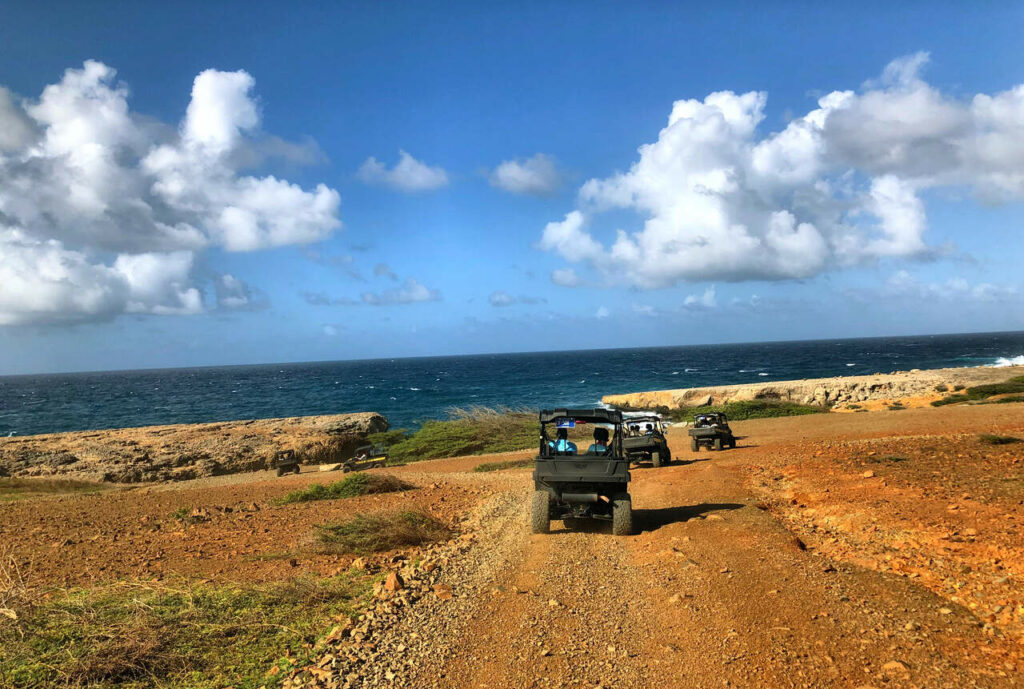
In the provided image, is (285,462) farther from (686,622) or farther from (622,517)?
(686,622)

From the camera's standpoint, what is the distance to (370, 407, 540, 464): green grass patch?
30516mm

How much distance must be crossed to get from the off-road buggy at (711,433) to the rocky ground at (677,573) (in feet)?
19.0

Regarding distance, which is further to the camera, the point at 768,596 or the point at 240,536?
the point at 240,536

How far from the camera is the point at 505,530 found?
1195 cm

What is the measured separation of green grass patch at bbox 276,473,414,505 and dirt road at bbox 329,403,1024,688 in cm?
651

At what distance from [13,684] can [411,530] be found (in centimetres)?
668

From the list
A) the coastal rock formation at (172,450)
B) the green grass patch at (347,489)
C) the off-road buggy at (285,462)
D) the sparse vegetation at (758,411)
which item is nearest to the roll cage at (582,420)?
the green grass patch at (347,489)

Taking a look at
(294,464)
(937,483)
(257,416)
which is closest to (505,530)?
(937,483)

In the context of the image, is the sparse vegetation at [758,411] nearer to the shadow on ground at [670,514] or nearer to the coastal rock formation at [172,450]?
the coastal rock formation at [172,450]

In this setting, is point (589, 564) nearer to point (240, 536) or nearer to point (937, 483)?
point (240, 536)

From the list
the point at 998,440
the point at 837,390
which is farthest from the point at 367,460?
the point at 837,390

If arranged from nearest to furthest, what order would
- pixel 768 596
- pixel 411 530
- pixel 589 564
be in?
pixel 768 596, pixel 589 564, pixel 411 530

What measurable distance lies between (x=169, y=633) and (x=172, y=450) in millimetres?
30670

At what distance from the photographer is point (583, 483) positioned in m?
10.7
